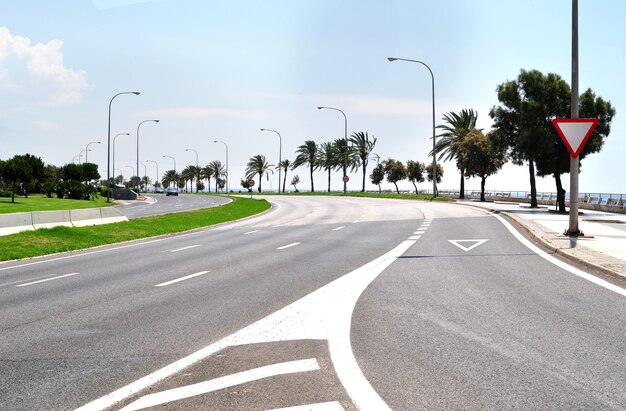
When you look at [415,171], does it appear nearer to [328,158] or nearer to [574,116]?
[328,158]

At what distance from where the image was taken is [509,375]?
4.74 m

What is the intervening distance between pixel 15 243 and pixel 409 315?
14.9m

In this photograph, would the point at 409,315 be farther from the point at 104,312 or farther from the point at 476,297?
the point at 104,312

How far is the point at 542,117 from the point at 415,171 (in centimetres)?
7583

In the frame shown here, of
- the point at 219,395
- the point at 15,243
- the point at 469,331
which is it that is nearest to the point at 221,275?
the point at 469,331

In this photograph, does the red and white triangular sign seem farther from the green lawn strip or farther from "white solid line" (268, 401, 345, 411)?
the green lawn strip

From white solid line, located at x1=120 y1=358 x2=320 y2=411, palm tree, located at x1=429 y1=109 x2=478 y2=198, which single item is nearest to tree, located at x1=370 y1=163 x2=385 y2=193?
palm tree, located at x1=429 y1=109 x2=478 y2=198

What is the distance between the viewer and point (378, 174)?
124 meters

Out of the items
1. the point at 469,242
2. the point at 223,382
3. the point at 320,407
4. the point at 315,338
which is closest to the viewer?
Result: the point at 320,407

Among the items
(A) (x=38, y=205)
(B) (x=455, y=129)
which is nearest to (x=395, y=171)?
(B) (x=455, y=129)

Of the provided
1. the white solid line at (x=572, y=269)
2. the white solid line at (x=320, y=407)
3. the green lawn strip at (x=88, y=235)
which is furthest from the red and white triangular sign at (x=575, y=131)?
the green lawn strip at (x=88, y=235)

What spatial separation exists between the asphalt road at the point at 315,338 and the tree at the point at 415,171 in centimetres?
10512

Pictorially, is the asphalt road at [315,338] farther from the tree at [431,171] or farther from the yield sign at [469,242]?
the tree at [431,171]

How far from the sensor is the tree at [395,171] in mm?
118125
